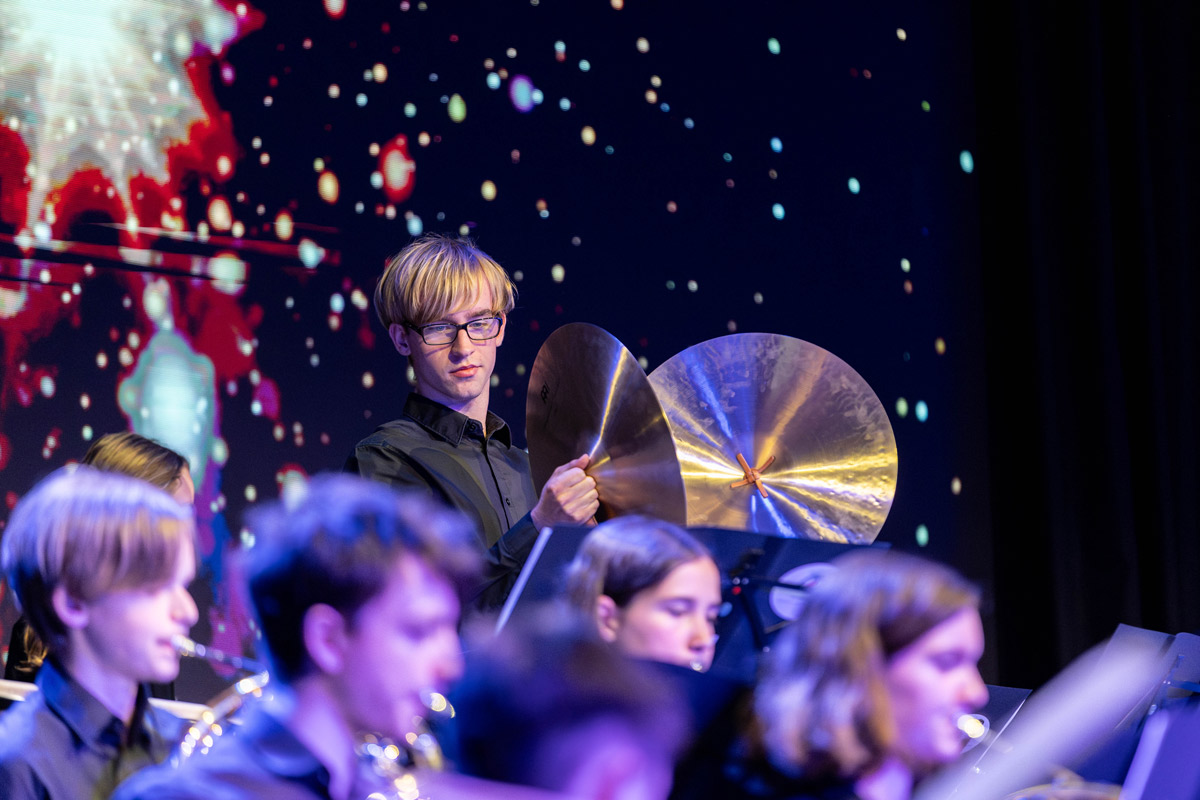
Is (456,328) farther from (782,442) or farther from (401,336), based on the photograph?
(782,442)

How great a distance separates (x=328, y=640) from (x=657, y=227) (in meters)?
2.35

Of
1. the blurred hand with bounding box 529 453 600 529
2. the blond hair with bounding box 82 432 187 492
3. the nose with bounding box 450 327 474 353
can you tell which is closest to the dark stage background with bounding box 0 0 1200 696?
the blond hair with bounding box 82 432 187 492

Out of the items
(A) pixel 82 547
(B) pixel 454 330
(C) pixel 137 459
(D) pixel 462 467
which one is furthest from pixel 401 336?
(A) pixel 82 547

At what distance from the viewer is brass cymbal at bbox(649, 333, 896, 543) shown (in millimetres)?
1955

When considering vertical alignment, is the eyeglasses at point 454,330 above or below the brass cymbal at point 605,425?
above

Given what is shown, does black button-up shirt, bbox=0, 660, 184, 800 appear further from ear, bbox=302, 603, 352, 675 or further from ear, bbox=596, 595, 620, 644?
ear, bbox=596, 595, 620, 644

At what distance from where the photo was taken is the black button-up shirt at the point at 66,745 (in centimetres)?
109

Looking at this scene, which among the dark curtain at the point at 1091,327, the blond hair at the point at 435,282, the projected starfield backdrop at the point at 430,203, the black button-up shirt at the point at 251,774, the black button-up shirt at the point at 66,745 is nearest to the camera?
the black button-up shirt at the point at 251,774

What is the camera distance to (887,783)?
117 centimetres

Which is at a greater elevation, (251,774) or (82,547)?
(82,547)

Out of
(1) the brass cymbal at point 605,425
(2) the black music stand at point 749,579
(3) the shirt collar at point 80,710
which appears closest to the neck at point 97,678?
(3) the shirt collar at point 80,710

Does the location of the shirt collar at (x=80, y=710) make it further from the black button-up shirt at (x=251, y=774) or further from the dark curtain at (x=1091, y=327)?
the dark curtain at (x=1091, y=327)

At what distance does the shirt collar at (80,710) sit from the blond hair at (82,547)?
32 mm

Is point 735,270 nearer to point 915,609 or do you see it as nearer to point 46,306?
point 46,306
